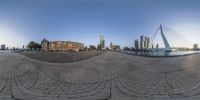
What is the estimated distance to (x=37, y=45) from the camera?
2605 millimetres

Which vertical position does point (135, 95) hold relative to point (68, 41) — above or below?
below

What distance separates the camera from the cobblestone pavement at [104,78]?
221cm

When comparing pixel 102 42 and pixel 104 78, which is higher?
pixel 102 42

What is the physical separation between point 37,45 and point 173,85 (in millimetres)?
1743

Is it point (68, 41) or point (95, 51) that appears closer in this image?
point (68, 41)

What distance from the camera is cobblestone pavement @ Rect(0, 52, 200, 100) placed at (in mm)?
2207

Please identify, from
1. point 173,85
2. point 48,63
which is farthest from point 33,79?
point 173,85

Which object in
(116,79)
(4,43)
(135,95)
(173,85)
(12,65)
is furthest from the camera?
(12,65)

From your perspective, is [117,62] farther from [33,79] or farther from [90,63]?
[33,79]

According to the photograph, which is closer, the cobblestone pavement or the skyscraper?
the cobblestone pavement

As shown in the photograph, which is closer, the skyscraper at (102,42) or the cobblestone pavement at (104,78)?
the cobblestone pavement at (104,78)

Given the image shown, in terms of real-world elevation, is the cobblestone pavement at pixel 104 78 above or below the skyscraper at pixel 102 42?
below

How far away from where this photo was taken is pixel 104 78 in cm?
256

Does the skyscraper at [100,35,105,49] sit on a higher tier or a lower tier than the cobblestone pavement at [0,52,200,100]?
higher
